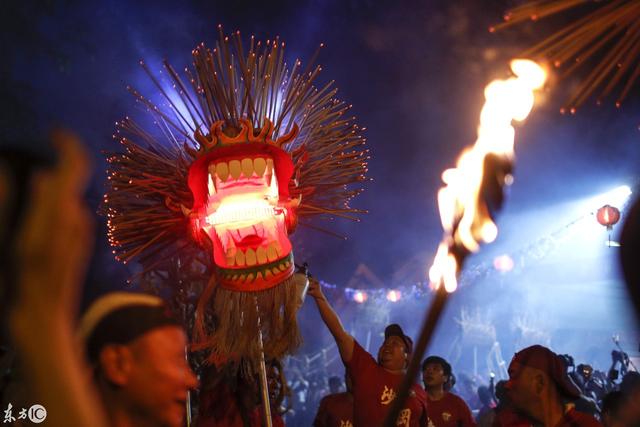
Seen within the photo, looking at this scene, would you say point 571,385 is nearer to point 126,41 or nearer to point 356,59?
point 126,41

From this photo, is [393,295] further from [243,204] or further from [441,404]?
[243,204]

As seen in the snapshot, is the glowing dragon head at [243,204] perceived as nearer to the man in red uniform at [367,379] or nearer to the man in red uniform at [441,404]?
the man in red uniform at [367,379]

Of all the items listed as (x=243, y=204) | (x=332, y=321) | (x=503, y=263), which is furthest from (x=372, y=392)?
(x=503, y=263)

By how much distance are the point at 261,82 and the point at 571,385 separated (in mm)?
2696

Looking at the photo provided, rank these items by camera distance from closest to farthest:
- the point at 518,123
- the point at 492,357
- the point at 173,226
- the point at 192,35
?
the point at 518,123 < the point at 173,226 < the point at 192,35 < the point at 492,357

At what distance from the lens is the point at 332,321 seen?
390cm

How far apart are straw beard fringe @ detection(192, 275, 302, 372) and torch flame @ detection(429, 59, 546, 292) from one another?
2.08 m

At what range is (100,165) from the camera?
871 cm

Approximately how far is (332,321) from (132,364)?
217 centimetres

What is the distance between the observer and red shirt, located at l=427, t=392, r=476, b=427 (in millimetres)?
5723

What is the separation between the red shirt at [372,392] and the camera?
390 centimetres

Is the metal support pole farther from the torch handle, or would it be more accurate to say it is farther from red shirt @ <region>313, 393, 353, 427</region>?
the torch handle

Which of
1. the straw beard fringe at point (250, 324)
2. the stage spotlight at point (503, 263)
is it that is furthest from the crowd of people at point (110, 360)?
the stage spotlight at point (503, 263)

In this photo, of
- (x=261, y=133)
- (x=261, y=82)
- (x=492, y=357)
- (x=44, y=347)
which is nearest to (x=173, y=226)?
(x=261, y=133)
